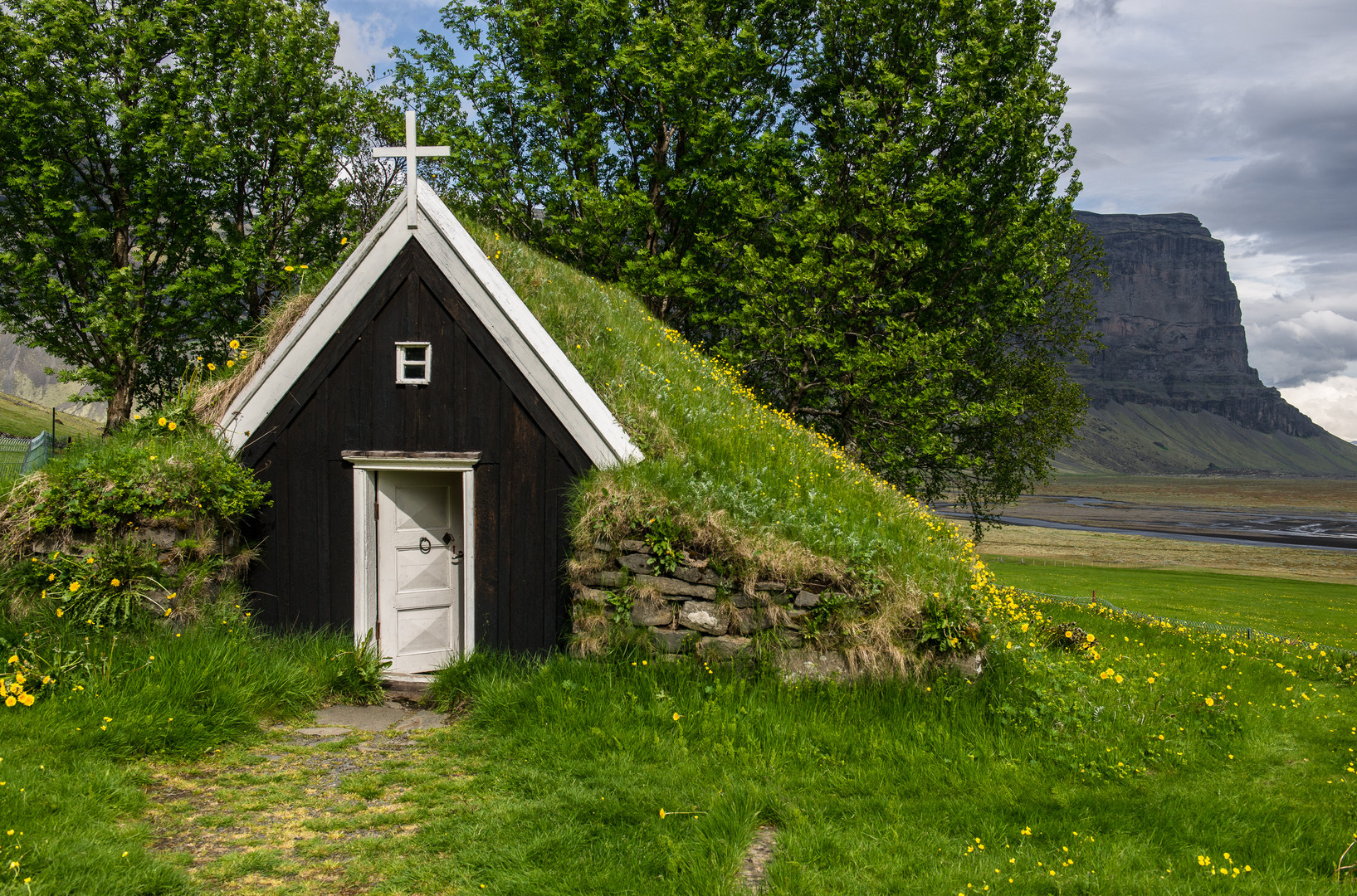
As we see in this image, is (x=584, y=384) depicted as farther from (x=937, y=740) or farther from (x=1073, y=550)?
(x=1073, y=550)

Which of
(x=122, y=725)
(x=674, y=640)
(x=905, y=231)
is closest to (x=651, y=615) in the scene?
(x=674, y=640)

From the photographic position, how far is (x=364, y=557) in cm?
849

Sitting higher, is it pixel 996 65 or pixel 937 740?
pixel 996 65

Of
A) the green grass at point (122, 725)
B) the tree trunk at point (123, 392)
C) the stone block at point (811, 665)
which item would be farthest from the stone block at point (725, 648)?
the tree trunk at point (123, 392)

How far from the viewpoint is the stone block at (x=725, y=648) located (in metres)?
7.25

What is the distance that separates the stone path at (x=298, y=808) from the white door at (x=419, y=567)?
1802 millimetres

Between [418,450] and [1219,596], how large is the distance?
109 ft

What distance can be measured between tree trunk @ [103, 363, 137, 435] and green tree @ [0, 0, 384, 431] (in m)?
0.05

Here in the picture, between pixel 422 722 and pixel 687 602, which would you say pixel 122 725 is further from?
pixel 687 602

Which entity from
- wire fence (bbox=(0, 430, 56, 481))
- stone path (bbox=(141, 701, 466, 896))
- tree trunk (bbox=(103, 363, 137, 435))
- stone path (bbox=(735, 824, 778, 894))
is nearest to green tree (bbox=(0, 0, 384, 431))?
tree trunk (bbox=(103, 363, 137, 435))

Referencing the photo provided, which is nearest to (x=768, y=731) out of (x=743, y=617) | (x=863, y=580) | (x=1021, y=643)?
(x=743, y=617)

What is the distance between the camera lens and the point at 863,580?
23.9 feet

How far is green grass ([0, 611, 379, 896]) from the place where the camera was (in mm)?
4391

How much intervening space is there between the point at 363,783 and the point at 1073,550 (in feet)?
227
